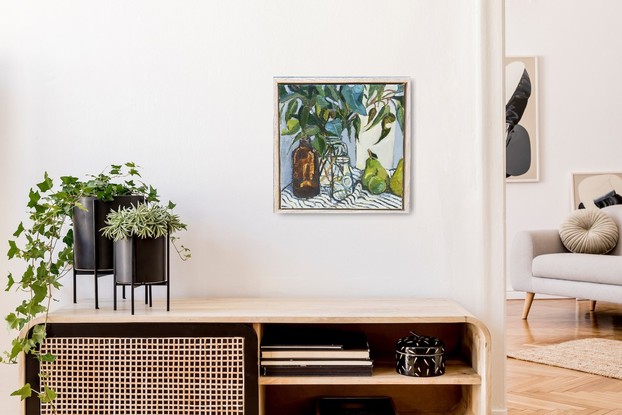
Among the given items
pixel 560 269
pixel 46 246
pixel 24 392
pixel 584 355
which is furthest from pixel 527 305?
pixel 24 392

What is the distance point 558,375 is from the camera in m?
3.59

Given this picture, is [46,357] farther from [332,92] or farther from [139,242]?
[332,92]

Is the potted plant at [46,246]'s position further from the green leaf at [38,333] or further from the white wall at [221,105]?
the white wall at [221,105]

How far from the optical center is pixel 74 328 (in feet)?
7.19

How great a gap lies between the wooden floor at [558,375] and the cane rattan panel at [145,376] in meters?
1.31

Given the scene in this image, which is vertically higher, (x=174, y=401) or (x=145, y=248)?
(x=145, y=248)

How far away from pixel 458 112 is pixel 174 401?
1.35 meters

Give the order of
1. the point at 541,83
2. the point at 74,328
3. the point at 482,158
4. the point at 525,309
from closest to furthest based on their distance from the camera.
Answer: the point at 74,328
the point at 482,158
the point at 525,309
the point at 541,83

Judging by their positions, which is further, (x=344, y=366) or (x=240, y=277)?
(x=240, y=277)

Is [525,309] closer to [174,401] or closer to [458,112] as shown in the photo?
[458,112]

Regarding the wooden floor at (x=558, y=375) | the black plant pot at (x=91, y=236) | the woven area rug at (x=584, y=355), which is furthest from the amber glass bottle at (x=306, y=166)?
the woven area rug at (x=584, y=355)

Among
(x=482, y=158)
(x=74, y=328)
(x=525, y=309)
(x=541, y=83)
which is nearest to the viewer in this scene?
(x=74, y=328)

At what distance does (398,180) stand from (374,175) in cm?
9

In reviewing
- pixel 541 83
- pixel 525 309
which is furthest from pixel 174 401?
pixel 541 83
